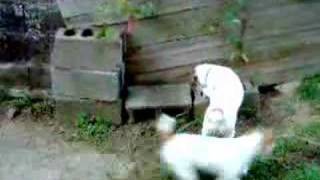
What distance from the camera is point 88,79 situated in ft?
18.0

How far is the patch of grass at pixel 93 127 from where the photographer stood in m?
5.48

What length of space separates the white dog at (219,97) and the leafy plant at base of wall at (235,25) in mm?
357

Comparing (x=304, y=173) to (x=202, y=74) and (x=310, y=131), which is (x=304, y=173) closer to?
(x=310, y=131)

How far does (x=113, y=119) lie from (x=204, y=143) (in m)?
1.17

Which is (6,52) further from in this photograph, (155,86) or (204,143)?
(204,143)

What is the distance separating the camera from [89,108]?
557cm

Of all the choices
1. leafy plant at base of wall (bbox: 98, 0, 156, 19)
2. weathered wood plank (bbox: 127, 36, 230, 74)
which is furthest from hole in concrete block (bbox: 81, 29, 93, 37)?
weathered wood plank (bbox: 127, 36, 230, 74)

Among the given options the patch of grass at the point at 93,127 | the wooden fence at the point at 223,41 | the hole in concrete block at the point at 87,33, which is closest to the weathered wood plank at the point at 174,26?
the wooden fence at the point at 223,41

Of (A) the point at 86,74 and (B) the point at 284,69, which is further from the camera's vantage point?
(B) the point at 284,69

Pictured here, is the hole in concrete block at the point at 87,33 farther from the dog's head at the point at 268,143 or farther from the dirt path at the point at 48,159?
the dog's head at the point at 268,143

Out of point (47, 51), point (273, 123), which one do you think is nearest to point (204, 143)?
point (273, 123)

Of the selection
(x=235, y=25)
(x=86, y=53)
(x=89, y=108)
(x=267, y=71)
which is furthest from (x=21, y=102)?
(x=267, y=71)

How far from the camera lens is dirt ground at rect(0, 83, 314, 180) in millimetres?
5082

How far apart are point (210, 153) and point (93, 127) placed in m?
1.27
